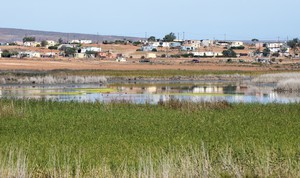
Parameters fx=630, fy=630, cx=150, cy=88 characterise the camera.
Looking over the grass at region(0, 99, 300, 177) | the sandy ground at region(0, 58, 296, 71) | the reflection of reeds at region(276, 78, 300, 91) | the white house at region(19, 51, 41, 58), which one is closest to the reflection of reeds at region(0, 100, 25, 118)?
the grass at region(0, 99, 300, 177)

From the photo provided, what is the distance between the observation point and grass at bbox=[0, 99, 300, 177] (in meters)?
13.1

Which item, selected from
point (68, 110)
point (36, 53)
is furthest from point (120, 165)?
point (36, 53)

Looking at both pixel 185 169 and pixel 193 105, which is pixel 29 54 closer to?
pixel 193 105

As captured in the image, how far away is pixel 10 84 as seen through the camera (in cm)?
5534

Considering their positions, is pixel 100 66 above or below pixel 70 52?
below

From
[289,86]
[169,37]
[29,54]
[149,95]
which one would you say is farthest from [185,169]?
[169,37]

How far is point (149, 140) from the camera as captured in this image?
19.4 metres

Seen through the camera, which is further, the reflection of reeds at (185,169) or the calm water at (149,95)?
the calm water at (149,95)

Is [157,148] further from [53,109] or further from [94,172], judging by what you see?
[53,109]

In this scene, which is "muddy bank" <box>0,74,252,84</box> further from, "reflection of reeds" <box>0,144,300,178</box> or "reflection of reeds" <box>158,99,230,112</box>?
"reflection of reeds" <box>0,144,300,178</box>

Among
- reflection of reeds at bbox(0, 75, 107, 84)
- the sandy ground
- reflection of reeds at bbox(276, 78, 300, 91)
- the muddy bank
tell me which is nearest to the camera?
reflection of reeds at bbox(276, 78, 300, 91)

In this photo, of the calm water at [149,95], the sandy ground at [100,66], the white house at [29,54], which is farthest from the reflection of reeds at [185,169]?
the white house at [29,54]

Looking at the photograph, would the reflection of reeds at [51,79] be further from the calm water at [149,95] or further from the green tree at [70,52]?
the green tree at [70,52]

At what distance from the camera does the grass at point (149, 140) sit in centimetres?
1313
